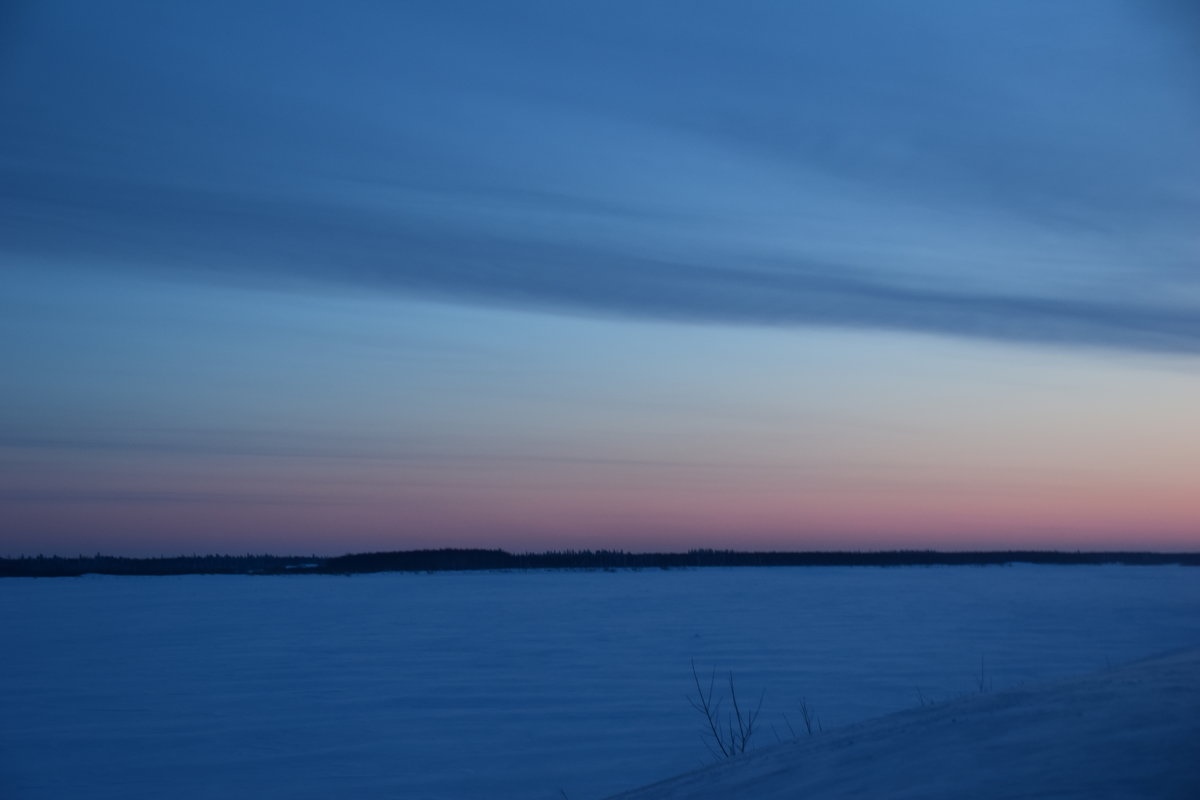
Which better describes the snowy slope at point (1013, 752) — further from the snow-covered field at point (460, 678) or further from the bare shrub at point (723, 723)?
the snow-covered field at point (460, 678)

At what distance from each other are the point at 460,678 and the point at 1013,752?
9.91 m

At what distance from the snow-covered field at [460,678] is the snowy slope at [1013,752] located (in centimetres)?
288

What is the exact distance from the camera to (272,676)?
545 inches

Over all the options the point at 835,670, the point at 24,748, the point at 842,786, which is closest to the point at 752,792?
the point at 842,786

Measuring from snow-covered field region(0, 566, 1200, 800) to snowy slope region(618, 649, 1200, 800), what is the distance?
113 inches

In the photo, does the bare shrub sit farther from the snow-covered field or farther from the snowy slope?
the snowy slope

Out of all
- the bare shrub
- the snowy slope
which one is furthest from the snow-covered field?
the snowy slope

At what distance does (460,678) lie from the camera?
13531 mm

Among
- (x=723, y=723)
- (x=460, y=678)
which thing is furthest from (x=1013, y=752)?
(x=460, y=678)

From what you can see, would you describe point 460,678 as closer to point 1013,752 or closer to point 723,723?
point 723,723

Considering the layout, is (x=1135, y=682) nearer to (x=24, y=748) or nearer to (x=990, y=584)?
(x=24, y=748)

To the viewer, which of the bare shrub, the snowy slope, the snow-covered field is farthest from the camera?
the bare shrub

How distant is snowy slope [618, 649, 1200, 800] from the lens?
3906 millimetres

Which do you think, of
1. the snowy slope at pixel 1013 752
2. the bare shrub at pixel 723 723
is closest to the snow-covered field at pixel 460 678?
the bare shrub at pixel 723 723
